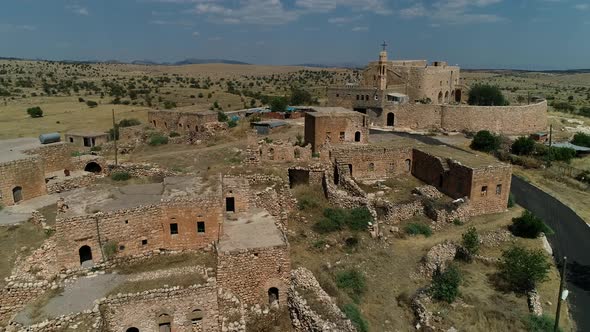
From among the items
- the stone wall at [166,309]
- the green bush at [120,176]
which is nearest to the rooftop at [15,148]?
the green bush at [120,176]

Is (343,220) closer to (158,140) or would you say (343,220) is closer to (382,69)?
(158,140)

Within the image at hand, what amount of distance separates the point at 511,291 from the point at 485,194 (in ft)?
22.4

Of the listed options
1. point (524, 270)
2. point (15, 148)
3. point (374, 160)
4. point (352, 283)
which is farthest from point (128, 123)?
point (524, 270)

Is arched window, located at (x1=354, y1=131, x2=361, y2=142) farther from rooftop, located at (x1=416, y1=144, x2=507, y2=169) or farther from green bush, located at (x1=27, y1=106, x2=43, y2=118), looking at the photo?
green bush, located at (x1=27, y1=106, x2=43, y2=118)

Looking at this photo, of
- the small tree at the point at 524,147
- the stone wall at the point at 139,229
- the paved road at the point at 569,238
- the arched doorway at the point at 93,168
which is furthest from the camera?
the small tree at the point at 524,147

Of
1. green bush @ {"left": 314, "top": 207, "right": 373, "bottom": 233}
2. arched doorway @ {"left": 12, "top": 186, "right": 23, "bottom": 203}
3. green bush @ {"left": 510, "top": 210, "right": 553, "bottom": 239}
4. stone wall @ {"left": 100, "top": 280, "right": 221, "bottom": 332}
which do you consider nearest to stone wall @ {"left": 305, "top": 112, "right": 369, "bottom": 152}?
green bush @ {"left": 314, "top": 207, "right": 373, "bottom": 233}

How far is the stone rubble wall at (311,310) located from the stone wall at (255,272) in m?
0.47

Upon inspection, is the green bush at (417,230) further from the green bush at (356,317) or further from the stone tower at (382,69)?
the stone tower at (382,69)

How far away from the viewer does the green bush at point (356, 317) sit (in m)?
12.7

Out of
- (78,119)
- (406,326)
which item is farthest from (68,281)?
(78,119)

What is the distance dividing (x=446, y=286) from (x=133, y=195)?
1106 centimetres

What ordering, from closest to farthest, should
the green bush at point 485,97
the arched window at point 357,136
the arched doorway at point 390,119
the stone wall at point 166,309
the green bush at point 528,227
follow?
the stone wall at point 166,309 < the green bush at point 528,227 < the arched window at point 357,136 < the arched doorway at point 390,119 < the green bush at point 485,97

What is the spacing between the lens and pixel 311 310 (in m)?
12.1

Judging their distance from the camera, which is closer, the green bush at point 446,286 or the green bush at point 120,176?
the green bush at point 446,286
